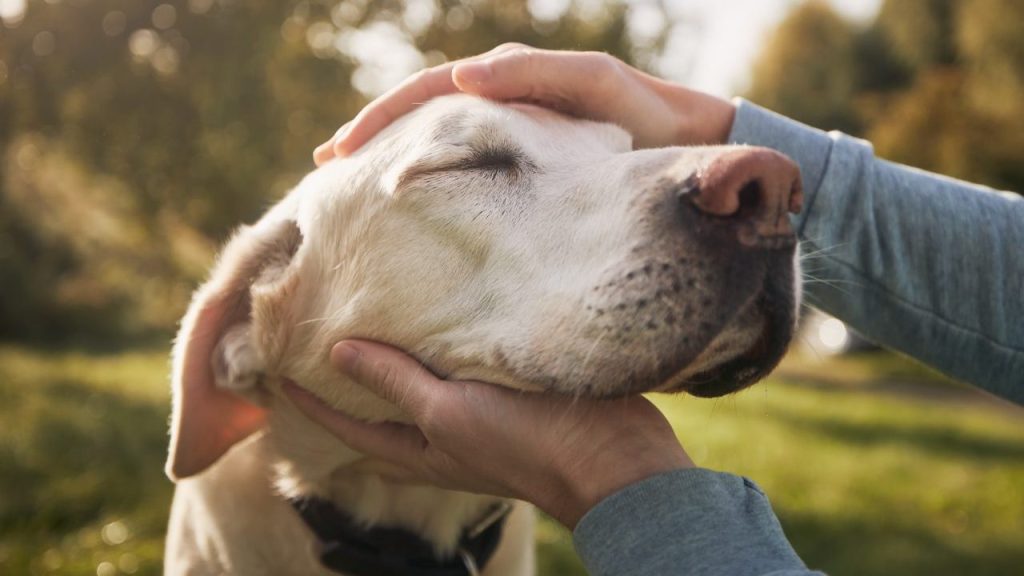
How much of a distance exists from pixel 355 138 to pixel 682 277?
44.4 inches

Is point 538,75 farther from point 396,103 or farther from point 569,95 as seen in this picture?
point 396,103

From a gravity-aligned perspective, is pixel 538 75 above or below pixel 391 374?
above

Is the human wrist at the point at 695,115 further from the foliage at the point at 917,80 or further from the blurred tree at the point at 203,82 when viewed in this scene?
the foliage at the point at 917,80

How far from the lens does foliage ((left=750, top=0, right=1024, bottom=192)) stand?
14.6 metres

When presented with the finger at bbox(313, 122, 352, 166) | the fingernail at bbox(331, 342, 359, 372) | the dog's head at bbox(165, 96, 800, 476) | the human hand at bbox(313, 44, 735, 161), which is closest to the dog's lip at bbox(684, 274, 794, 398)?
the dog's head at bbox(165, 96, 800, 476)

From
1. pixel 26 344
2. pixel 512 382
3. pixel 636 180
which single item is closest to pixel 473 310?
pixel 512 382

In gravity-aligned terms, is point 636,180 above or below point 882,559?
above

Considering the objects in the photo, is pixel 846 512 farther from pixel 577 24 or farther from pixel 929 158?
pixel 929 158

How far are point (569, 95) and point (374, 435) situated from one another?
3.64 feet

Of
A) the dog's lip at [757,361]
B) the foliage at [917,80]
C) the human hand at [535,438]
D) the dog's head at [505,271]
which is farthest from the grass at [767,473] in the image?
the foliage at [917,80]

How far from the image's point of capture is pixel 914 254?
267cm

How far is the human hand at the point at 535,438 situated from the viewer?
6.01ft

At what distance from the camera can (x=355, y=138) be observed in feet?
8.08

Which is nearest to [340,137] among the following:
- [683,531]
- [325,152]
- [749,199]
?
[325,152]
